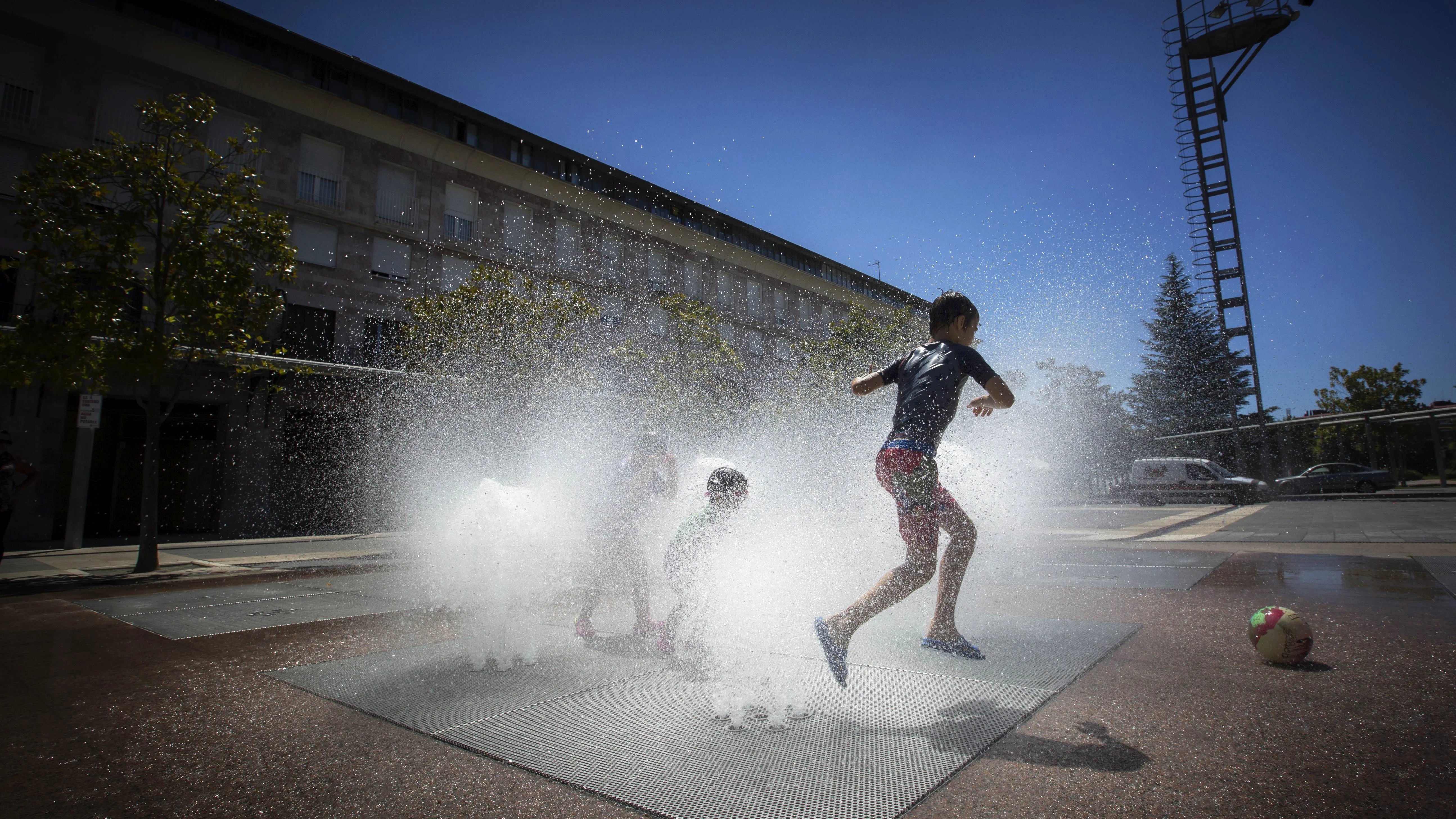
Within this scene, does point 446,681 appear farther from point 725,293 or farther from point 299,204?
point 725,293

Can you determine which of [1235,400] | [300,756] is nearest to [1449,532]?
[300,756]

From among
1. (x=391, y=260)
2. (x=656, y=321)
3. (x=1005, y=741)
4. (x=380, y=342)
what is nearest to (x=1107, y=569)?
(x=1005, y=741)

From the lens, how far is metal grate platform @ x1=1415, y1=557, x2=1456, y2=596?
5168 mm

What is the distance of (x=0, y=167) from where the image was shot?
610 inches

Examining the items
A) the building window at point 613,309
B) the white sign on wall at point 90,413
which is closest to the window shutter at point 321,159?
the building window at point 613,309

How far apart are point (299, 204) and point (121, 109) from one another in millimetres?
4121

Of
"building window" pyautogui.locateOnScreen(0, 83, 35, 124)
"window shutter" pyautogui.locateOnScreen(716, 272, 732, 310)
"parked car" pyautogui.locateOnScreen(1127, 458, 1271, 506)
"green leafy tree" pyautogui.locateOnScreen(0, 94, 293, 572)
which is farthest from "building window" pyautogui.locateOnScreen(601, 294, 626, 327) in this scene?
"parked car" pyautogui.locateOnScreen(1127, 458, 1271, 506)

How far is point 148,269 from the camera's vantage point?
945 centimetres

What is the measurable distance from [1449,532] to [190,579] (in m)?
16.4

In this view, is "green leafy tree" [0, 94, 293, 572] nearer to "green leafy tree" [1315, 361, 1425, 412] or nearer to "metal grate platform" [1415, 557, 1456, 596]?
"metal grate platform" [1415, 557, 1456, 596]

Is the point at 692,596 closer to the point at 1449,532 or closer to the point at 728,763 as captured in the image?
the point at 728,763

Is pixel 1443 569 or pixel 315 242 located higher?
pixel 315 242

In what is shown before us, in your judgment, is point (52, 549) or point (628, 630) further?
point (52, 549)

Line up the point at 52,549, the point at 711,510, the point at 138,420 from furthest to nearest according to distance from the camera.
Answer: the point at 138,420 → the point at 52,549 → the point at 711,510
